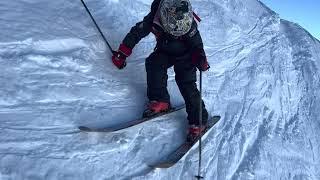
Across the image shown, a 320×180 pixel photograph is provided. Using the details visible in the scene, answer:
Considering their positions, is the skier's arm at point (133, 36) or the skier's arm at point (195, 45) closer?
the skier's arm at point (195, 45)

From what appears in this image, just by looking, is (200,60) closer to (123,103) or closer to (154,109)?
(154,109)

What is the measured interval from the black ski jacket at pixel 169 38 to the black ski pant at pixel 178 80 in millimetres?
85

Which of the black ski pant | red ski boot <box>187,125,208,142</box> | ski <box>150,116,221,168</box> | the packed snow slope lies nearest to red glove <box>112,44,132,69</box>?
the packed snow slope

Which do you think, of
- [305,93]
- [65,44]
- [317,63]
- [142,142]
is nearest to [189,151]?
[142,142]

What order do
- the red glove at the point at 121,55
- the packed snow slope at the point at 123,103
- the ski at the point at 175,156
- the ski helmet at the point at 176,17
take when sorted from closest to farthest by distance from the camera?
the packed snow slope at the point at 123,103
the ski at the point at 175,156
the ski helmet at the point at 176,17
the red glove at the point at 121,55

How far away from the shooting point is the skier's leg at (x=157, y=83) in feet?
17.8

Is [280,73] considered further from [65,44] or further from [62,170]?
[62,170]

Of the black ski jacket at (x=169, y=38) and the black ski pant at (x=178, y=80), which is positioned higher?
the black ski jacket at (x=169, y=38)

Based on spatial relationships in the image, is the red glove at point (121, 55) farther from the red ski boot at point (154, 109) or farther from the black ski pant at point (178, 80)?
the red ski boot at point (154, 109)

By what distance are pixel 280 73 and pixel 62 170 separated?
454 centimetres

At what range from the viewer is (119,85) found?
585cm

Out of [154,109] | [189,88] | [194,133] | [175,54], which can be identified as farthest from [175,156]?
[175,54]

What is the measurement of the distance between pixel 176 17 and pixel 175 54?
517 mm

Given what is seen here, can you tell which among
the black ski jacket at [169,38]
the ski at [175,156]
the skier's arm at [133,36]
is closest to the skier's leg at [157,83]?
the black ski jacket at [169,38]
